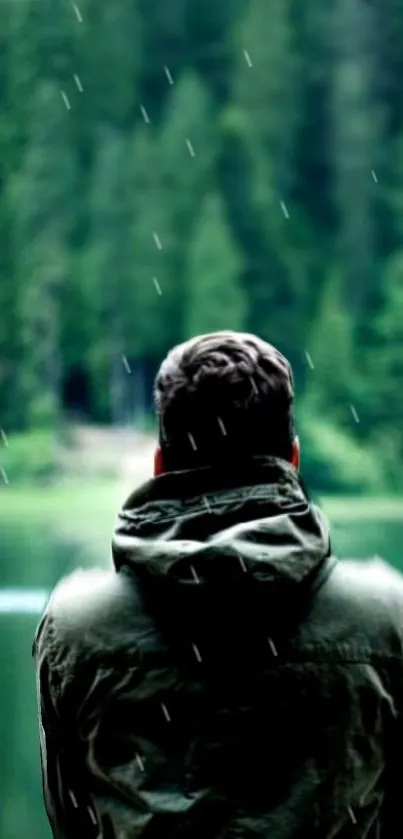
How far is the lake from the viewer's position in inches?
137

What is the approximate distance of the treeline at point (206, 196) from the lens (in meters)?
4.47

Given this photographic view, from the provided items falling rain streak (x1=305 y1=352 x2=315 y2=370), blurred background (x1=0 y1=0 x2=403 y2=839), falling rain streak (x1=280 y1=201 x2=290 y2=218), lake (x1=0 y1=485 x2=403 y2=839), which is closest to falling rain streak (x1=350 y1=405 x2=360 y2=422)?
blurred background (x1=0 y1=0 x2=403 y2=839)

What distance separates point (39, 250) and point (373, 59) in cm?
162

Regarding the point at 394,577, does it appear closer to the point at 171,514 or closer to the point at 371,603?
the point at 371,603

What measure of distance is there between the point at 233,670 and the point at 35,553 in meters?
4.27

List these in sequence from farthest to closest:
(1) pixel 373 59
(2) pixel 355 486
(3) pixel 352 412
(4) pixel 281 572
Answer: (1) pixel 373 59 < (3) pixel 352 412 < (2) pixel 355 486 < (4) pixel 281 572

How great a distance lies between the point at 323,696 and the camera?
2.06 ft

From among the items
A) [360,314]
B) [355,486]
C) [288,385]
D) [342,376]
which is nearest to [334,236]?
[360,314]

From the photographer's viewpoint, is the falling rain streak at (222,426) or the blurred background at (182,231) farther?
the blurred background at (182,231)

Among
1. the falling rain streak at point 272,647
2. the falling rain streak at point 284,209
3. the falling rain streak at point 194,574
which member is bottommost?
the falling rain streak at point 284,209

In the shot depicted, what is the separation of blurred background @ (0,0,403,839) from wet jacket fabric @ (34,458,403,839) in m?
3.33

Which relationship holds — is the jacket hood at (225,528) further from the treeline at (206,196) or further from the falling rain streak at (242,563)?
the treeline at (206,196)

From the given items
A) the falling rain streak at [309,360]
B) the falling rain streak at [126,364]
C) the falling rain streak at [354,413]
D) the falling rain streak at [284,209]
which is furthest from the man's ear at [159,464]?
the falling rain streak at [284,209]

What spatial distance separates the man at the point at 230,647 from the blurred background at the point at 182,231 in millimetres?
3328
